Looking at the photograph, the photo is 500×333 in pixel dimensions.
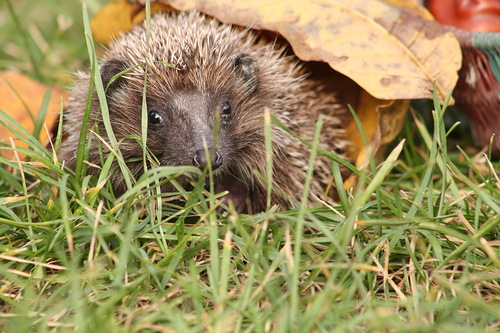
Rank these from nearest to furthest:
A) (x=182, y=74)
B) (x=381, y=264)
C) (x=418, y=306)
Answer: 1. (x=418, y=306)
2. (x=381, y=264)
3. (x=182, y=74)

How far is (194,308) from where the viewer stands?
242 centimetres

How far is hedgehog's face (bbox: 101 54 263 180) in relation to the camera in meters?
3.11

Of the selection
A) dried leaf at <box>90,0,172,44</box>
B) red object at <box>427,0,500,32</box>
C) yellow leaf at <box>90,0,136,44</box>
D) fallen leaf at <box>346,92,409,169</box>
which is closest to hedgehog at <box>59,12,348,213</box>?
fallen leaf at <box>346,92,409,169</box>

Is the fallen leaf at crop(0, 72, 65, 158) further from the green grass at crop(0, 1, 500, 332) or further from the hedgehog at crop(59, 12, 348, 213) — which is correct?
the green grass at crop(0, 1, 500, 332)

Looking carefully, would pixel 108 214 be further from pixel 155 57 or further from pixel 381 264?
pixel 381 264

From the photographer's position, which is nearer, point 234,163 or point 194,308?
point 194,308

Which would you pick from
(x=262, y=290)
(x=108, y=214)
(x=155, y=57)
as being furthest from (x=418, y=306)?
(x=155, y=57)

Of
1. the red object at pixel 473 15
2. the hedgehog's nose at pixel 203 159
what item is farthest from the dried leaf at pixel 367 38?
the hedgehog's nose at pixel 203 159

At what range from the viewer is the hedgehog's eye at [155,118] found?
10.7ft

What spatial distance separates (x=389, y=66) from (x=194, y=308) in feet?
6.33

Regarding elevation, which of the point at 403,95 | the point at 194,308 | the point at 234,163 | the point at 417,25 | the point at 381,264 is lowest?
the point at 194,308

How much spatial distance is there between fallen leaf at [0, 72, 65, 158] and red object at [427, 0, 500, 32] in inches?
110

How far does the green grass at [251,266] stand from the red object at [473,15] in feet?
4.39

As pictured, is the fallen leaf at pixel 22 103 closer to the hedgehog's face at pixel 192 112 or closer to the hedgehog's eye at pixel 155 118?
the hedgehog's face at pixel 192 112
